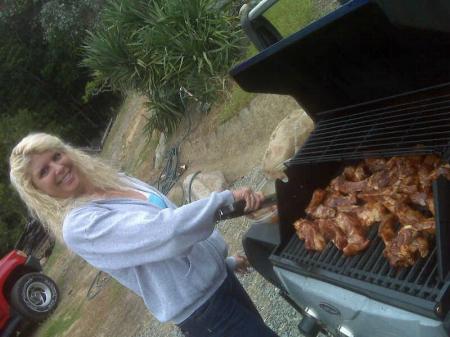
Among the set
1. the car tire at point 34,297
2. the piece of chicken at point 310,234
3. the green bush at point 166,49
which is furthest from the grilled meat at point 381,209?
the car tire at point 34,297

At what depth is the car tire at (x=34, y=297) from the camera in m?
7.62

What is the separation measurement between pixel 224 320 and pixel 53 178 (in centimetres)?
103

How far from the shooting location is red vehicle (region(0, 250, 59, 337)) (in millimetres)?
7625

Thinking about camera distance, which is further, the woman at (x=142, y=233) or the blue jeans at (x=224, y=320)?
the blue jeans at (x=224, y=320)

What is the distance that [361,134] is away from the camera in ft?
8.30

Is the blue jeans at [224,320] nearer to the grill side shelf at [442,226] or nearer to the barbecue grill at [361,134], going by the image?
the barbecue grill at [361,134]

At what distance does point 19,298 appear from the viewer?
759cm

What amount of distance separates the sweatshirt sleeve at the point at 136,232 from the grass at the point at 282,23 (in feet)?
16.2

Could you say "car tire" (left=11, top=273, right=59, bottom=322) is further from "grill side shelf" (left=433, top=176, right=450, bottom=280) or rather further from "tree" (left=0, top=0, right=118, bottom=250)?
"tree" (left=0, top=0, right=118, bottom=250)

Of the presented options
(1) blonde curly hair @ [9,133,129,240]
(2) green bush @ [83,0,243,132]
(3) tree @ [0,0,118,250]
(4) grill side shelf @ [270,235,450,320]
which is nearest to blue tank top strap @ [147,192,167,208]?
(1) blonde curly hair @ [9,133,129,240]

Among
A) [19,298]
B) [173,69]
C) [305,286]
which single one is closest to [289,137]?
[305,286]

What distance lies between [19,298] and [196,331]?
612 cm

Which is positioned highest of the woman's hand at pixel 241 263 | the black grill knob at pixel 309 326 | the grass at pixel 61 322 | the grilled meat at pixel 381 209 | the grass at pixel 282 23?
the grilled meat at pixel 381 209

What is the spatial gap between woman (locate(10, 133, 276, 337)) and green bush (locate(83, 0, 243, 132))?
5586 millimetres
